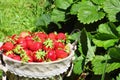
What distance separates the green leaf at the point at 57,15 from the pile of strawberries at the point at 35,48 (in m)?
0.80

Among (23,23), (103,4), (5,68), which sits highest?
(103,4)

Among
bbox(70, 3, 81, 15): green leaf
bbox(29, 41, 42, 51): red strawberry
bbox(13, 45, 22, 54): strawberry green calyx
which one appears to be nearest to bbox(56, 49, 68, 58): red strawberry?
bbox(29, 41, 42, 51): red strawberry

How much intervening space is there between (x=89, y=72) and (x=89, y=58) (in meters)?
0.19

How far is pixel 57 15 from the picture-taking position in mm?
3580

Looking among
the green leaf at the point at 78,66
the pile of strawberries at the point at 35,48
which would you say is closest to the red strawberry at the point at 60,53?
the pile of strawberries at the point at 35,48

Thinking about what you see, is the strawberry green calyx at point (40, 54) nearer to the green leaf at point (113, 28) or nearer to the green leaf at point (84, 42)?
the green leaf at point (84, 42)

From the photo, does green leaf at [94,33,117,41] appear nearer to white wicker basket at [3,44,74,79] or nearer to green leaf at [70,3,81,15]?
white wicker basket at [3,44,74,79]

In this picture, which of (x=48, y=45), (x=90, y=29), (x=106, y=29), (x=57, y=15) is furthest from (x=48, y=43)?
(x=57, y=15)

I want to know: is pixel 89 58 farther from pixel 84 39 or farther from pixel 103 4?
pixel 103 4

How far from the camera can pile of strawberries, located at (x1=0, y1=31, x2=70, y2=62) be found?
8.46ft

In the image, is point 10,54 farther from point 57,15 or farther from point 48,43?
point 57,15

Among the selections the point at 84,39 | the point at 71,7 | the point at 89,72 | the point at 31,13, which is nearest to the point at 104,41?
the point at 84,39

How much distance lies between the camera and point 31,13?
4.55 m

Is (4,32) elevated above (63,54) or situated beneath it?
situated beneath
